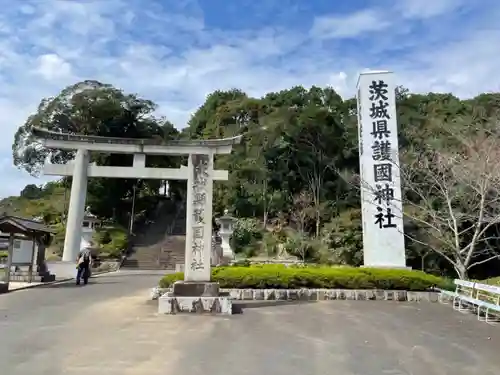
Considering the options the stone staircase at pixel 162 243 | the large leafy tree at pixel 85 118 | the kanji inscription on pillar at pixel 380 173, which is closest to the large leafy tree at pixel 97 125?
the large leafy tree at pixel 85 118

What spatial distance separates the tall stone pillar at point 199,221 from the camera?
966 centimetres

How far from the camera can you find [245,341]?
6555mm

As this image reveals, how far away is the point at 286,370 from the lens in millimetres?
4969

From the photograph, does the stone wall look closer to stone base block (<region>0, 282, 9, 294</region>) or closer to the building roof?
stone base block (<region>0, 282, 9, 294</region>)

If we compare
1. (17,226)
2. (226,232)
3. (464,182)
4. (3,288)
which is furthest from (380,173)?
(3,288)

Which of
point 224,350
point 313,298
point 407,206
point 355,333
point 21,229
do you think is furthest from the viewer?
point 407,206

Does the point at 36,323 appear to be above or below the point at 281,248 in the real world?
below

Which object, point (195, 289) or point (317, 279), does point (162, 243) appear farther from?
point (195, 289)

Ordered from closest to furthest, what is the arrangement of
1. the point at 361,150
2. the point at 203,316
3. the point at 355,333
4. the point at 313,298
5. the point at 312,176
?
the point at 355,333, the point at 203,316, the point at 313,298, the point at 361,150, the point at 312,176

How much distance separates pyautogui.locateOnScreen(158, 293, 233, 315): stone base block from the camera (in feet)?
29.8

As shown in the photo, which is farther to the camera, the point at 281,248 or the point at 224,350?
the point at 281,248

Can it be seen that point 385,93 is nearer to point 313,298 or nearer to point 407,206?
point 407,206

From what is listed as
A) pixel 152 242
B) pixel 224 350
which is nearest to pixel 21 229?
pixel 224 350

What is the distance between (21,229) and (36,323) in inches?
321
